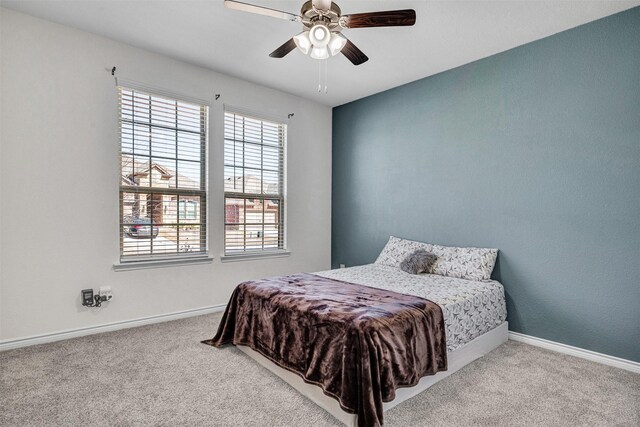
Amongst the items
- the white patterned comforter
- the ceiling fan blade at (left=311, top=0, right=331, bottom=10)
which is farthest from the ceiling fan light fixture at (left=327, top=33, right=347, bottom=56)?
the white patterned comforter

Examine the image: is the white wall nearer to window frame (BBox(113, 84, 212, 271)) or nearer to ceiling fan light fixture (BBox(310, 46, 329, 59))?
window frame (BBox(113, 84, 212, 271))

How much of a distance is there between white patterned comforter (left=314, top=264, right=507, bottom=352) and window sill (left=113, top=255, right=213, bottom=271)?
1449 millimetres

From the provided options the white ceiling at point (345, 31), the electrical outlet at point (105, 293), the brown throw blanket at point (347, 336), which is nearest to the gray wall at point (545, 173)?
the white ceiling at point (345, 31)

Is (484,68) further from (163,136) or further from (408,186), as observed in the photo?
(163,136)

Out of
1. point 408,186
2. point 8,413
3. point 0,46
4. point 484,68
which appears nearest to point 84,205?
point 0,46

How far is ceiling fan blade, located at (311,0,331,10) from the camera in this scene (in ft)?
6.61

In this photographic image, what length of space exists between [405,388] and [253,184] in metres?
2.98

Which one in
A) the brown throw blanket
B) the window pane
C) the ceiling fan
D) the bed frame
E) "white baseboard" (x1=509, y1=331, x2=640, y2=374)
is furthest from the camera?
the window pane

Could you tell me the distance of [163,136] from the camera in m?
3.56

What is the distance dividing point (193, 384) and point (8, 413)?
3.23 feet

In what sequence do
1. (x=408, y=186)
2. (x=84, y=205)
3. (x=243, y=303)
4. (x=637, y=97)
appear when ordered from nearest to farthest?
(x=637, y=97)
(x=243, y=303)
(x=84, y=205)
(x=408, y=186)

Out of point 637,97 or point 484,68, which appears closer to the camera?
point 637,97

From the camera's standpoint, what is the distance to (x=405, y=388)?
2.11 meters

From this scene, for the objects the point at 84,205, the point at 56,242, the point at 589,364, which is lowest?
the point at 589,364
